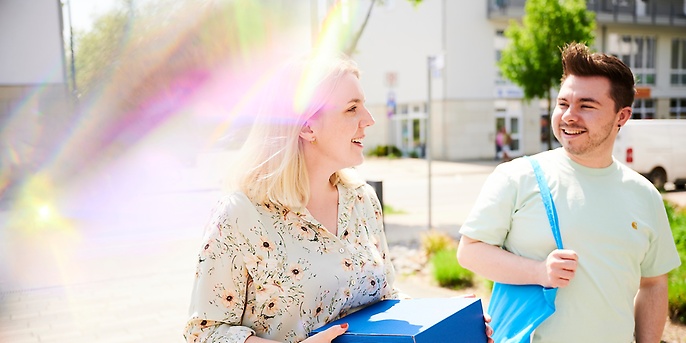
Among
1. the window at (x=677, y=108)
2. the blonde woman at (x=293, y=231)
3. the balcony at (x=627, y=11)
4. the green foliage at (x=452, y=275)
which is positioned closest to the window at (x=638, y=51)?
the balcony at (x=627, y=11)

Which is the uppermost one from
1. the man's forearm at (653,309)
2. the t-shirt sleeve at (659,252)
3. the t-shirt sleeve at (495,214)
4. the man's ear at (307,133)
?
the man's ear at (307,133)

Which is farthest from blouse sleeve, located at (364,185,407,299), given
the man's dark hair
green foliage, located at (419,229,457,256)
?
green foliage, located at (419,229,457,256)

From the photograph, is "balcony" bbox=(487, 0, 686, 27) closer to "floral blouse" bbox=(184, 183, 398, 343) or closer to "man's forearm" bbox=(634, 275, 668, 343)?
"man's forearm" bbox=(634, 275, 668, 343)

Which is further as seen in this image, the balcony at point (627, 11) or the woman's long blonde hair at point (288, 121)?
the balcony at point (627, 11)

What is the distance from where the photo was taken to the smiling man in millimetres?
2043

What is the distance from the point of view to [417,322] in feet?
4.90

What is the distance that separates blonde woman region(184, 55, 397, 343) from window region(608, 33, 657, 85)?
35.3 metres

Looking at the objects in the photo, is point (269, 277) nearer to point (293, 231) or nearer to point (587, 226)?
point (293, 231)

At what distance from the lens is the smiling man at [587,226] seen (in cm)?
204

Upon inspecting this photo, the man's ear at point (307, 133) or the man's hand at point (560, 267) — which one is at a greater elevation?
the man's ear at point (307, 133)

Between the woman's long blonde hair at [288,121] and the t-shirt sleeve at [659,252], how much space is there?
1.28 meters

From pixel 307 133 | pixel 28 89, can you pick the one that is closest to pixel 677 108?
pixel 28 89

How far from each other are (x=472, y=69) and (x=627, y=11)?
10.1 m

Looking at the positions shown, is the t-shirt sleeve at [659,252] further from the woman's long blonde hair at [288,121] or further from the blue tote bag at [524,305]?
the woman's long blonde hair at [288,121]
